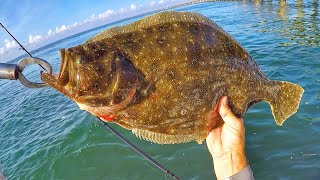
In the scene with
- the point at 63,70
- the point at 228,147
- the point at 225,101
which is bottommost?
the point at 228,147

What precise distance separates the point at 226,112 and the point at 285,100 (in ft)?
3.18

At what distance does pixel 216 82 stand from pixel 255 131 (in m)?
5.67

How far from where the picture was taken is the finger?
11.2ft

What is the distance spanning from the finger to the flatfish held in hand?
0.22 ft

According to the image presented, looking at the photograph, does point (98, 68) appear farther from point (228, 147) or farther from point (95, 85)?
point (228, 147)

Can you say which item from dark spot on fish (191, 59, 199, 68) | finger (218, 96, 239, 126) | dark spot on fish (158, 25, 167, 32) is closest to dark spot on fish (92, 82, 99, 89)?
dark spot on fish (158, 25, 167, 32)

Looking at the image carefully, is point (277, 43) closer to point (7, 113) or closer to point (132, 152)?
point (132, 152)

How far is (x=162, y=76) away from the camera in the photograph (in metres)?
3.05

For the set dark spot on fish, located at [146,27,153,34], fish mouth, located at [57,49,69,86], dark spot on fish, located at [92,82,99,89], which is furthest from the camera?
dark spot on fish, located at [146,27,153,34]

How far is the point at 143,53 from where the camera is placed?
2.95 meters

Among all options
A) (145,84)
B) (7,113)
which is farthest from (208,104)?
(7,113)

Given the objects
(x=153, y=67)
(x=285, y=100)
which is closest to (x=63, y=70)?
(x=153, y=67)

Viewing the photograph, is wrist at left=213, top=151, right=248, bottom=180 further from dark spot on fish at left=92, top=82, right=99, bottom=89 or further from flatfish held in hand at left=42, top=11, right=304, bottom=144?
dark spot on fish at left=92, top=82, right=99, bottom=89

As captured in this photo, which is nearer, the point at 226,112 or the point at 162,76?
the point at 162,76
